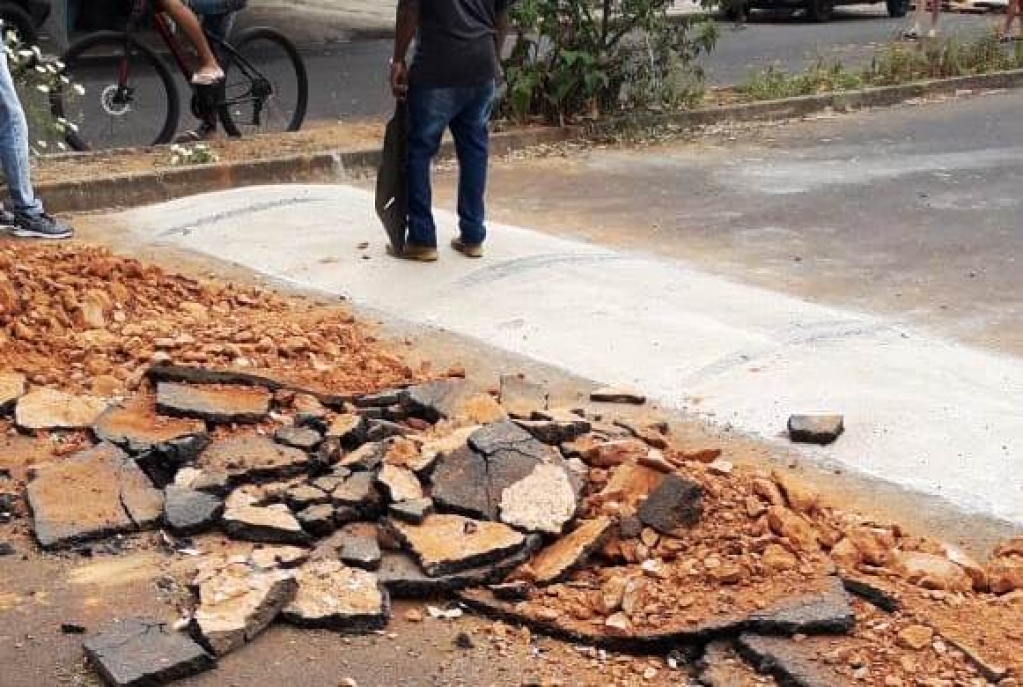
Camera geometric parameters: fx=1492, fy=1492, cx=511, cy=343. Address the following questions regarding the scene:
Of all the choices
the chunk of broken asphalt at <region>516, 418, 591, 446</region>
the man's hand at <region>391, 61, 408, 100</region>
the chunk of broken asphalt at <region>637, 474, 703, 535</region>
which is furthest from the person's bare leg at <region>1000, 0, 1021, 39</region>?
the chunk of broken asphalt at <region>637, 474, 703, 535</region>

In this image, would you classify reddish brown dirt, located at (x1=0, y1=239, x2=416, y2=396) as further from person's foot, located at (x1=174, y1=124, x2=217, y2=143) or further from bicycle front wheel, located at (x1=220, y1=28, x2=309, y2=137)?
bicycle front wheel, located at (x1=220, y1=28, x2=309, y2=137)

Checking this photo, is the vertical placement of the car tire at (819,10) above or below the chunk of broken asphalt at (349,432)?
above

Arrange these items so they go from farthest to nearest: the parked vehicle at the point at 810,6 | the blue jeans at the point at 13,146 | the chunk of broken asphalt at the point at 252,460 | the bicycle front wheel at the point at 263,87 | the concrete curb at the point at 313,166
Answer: the parked vehicle at the point at 810,6
the bicycle front wheel at the point at 263,87
the concrete curb at the point at 313,166
the blue jeans at the point at 13,146
the chunk of broken asphalt at the point at 252,460

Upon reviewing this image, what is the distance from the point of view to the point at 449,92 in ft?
23.7

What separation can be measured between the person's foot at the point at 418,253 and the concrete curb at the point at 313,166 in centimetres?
229

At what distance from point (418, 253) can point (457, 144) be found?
0.59 m

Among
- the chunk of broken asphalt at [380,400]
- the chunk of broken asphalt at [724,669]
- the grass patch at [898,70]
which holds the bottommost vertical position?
the chunk of broken asphalt at [724,669]

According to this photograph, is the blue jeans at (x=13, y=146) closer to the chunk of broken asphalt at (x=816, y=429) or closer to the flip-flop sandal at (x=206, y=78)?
the flip-flop sandal at (x=206, y=78)

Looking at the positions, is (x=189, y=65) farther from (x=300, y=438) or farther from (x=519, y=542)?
(x=519, y=542)

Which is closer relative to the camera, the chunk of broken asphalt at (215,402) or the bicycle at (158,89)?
the chunk of broken asphalt at (215,402)

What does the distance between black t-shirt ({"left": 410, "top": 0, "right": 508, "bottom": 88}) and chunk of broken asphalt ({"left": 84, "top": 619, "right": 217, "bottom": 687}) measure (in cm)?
389

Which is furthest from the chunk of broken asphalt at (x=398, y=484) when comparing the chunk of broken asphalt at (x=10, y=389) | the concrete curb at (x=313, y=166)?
the concrete curb at (x=313, y=166)

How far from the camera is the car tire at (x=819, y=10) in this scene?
909 inches

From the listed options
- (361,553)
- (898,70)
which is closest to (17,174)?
(361,553)
